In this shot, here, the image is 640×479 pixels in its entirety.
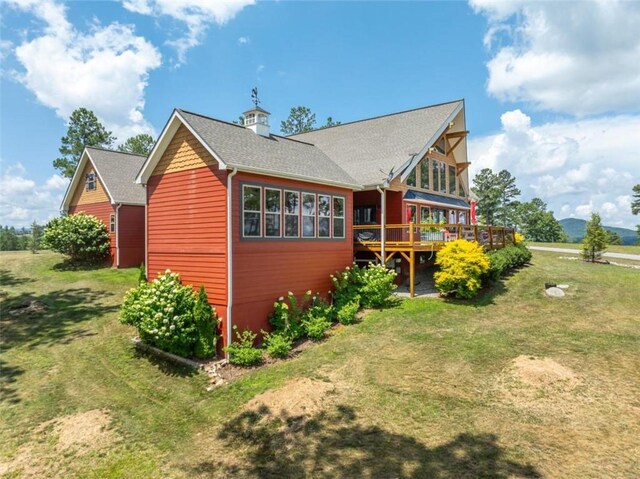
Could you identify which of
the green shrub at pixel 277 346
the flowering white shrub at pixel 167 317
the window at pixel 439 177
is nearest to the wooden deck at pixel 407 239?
the window at pixel 439 177

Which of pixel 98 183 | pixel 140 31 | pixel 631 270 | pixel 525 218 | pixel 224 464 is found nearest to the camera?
pixel 224 464

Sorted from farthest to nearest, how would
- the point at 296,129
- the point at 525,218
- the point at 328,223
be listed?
the point at 525,218 → the point at 296,129 → the point at 328,223

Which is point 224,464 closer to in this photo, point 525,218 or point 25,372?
point 25,372

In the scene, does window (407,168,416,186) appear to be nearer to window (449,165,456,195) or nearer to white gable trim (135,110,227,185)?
window (449,165,456,195)

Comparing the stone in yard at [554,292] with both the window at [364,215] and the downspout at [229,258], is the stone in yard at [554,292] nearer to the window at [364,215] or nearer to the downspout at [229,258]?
the window at [364,215]

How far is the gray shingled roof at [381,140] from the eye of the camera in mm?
17969

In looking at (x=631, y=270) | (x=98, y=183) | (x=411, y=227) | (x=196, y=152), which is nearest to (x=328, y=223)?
(x=411, y=227)

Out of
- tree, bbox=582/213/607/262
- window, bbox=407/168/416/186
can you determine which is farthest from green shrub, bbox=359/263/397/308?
tree, bbox=582/213/607/262

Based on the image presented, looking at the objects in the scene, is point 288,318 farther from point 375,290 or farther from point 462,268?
Answer: point 462,268

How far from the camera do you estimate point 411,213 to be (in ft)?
62.1

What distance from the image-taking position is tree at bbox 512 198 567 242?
69750 mm

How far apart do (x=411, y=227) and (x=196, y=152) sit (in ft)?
28.2

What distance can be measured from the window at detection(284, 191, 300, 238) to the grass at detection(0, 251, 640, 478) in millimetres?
3830

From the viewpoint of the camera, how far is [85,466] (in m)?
6.91
